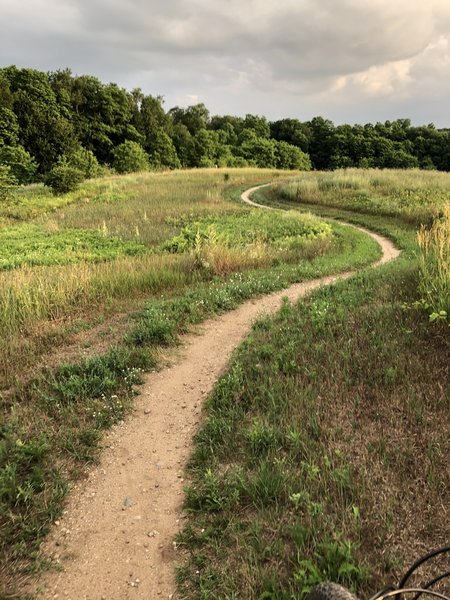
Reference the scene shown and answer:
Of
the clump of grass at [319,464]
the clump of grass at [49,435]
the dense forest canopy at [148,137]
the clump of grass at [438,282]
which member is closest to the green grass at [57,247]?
the clump of grass at [49,435]

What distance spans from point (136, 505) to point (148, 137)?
7239 cm

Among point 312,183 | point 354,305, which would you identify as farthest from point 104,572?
point 312,183

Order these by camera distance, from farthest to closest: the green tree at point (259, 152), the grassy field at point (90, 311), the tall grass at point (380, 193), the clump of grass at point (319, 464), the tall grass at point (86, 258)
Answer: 1. the green tree at point (259, 152)
2. the tall grass at point (380, 193)
3. the tall grass at point (86, 258)
4. the grassy field at point (90, 311)
5. the clump of grass at point (319, 464)

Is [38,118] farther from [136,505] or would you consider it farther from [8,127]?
[136,505]

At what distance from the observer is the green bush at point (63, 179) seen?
102 ft

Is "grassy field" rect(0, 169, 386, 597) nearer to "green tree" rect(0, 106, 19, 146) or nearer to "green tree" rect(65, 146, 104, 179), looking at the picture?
"green tree" rect(65, 146, 104, 179)

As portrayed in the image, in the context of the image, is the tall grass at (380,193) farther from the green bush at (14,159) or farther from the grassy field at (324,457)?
the green bush at (14,159)

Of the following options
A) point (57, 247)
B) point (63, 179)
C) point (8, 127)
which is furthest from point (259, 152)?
point (57, 247)

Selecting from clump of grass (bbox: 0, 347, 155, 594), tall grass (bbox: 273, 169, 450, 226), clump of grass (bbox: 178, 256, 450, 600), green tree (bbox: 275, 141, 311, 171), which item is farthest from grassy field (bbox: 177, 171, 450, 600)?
green tree (bbox: 275, 141, 311, 171)

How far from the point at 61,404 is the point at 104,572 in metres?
2.39

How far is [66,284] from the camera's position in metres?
8.80

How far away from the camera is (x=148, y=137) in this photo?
68.8 meters

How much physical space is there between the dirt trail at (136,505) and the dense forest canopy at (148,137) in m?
51.8

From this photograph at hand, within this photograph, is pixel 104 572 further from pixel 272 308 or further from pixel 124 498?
pixel 272 308
